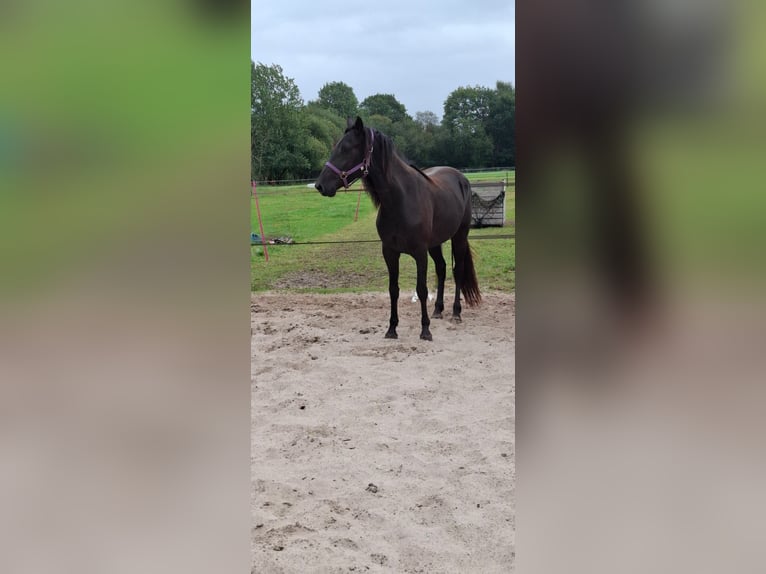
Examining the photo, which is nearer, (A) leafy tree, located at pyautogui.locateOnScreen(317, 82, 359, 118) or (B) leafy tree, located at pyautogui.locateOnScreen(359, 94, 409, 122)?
(B) leafy tree, located at pyautogui.locateOnScreen(359, 94, 409, 122)

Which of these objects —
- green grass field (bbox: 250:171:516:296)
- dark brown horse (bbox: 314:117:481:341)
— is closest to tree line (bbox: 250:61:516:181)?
green grass field (bbox: 250:171:516:296)

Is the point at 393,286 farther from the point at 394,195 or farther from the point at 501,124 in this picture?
the point at 501,124

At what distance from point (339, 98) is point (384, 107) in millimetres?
2581

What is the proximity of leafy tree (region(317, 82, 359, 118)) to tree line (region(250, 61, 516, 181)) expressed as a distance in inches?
110

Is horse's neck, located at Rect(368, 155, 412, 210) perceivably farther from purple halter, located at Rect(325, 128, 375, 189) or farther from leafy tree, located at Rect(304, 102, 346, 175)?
leafy tree, located at Rect(304, 102, 346, 175)

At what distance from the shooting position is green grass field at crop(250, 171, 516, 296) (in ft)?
27.8

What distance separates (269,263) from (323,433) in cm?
608

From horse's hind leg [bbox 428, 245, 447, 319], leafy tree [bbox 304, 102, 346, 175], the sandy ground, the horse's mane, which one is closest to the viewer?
the sandy ground

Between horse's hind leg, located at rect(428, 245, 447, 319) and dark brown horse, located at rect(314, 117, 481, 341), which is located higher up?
dark brown horse, located at rect(314, 117, 481, 341)

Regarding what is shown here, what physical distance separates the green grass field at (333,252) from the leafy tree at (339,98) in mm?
10593
